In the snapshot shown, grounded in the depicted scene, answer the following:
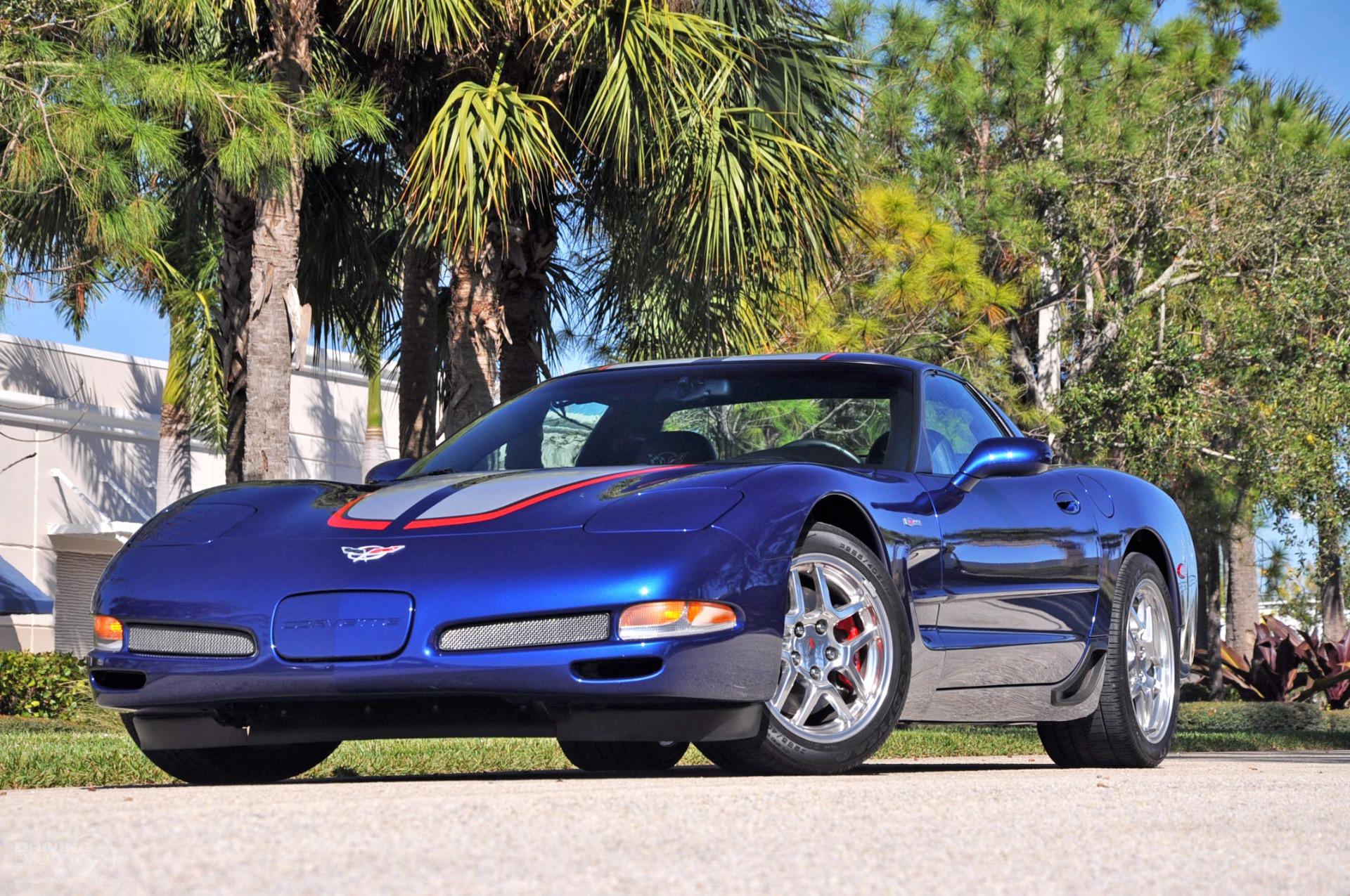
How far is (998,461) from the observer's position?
528 centimetres

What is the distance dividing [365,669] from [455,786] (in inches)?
15.0

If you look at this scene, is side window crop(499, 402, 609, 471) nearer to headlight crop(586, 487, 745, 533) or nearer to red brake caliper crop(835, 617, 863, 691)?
headlight crop(586, 487, 745, 533)

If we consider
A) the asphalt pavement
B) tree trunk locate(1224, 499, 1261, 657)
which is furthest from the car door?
tree trunk locate(1224, 499, 1261, 657)

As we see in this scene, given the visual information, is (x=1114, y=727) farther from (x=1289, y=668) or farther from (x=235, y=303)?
(x=1289, y=668)

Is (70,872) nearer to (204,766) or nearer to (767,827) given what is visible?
(767,827)

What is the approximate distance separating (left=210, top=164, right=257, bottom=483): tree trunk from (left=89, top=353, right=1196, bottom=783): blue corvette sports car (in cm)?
601

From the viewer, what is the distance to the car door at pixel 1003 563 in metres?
5.12

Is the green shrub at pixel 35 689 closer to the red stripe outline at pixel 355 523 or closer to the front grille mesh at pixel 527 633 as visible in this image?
the red stripe outline at pixel 355 523

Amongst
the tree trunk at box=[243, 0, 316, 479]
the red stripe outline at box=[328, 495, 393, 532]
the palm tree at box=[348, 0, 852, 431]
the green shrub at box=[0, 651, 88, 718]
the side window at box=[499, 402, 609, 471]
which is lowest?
the green shrub at box=[0, 651, 88, 718]

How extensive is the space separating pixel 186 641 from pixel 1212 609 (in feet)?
83.5

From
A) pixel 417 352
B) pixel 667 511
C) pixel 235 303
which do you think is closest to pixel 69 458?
pixel 417 352

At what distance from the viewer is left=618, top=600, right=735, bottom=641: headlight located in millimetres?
4035

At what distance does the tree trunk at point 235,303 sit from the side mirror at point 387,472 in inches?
233

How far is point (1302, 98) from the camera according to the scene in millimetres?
22547
